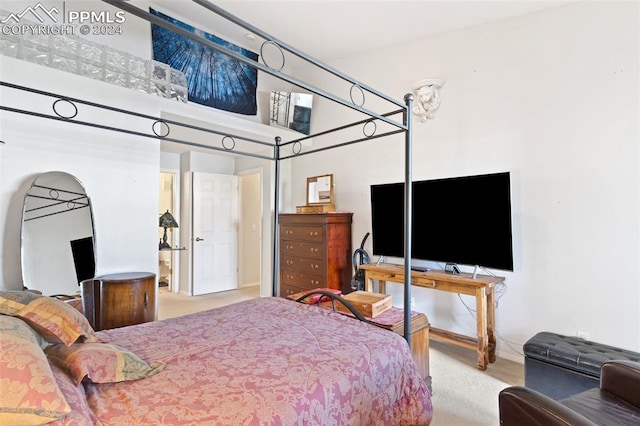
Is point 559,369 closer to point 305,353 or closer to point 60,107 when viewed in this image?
point 305,353

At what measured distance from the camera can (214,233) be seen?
5422 millimetres

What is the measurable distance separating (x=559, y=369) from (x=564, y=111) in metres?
2.03

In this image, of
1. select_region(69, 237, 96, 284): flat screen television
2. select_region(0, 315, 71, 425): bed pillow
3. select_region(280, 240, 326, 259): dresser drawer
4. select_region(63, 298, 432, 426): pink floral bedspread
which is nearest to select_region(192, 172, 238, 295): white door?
select_region(280, 240, 326, 259): dresser drawer

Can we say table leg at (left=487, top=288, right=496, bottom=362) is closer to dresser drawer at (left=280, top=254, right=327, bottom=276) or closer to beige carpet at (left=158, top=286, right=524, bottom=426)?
beige carpet at (left=158, top=286, right=524, bottom=426)

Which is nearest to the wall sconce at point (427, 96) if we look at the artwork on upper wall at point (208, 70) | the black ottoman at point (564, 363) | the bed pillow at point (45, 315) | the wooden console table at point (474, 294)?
the wooden console table at point (474, 294)

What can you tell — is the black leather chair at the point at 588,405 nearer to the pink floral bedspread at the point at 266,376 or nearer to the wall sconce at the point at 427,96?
the pink floral bedspread at the point at 266,376

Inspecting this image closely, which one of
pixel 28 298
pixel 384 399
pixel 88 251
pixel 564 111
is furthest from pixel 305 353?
pixel 564 111

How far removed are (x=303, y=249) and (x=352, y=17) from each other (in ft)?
8.75

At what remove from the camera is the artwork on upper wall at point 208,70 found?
11.7ft

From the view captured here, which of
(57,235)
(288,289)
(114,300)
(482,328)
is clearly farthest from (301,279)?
(57,235)

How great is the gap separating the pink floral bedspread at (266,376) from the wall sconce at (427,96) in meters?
2.49

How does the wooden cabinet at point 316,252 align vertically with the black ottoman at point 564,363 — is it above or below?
above

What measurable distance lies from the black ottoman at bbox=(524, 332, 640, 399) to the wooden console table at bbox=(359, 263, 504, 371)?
49 cm

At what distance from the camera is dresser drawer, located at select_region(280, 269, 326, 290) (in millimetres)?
3834
